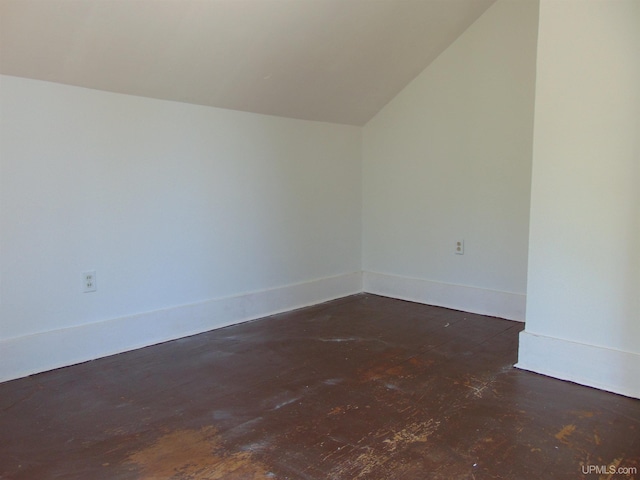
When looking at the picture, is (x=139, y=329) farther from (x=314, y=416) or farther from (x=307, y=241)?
(x=307, y=241)

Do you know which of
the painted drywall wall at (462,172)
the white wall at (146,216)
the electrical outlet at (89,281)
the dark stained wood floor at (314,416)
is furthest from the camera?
the painted drywall wall at (462,172)

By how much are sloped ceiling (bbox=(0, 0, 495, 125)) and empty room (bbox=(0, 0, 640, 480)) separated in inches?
0.6

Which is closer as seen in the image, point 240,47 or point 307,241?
point 240,47

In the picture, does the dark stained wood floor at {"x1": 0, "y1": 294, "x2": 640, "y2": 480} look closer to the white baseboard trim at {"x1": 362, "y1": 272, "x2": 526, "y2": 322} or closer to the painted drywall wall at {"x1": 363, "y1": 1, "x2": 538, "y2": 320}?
the white baseboard trim at {"x1": 362, "y1": 272, "x2": 526, "y2": 322}

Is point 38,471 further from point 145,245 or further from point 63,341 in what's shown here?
point 145,245

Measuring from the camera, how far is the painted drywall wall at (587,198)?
2.13 meters

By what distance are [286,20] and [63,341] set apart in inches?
88.7

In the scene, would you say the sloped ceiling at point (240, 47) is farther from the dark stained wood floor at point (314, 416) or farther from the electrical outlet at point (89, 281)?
the dark stained wood floor at point (314, 416)

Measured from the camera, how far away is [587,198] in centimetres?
226

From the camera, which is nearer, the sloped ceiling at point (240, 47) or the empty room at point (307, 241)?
the empty room at point (307, 241)

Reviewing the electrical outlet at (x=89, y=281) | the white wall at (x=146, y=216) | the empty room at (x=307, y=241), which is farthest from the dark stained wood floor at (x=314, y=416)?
the electrical outlet at (x=89, y=281)

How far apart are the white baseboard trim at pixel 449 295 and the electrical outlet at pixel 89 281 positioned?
247cm

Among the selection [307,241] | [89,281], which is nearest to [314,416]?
[89,281]

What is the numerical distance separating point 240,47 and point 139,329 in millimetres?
1862
